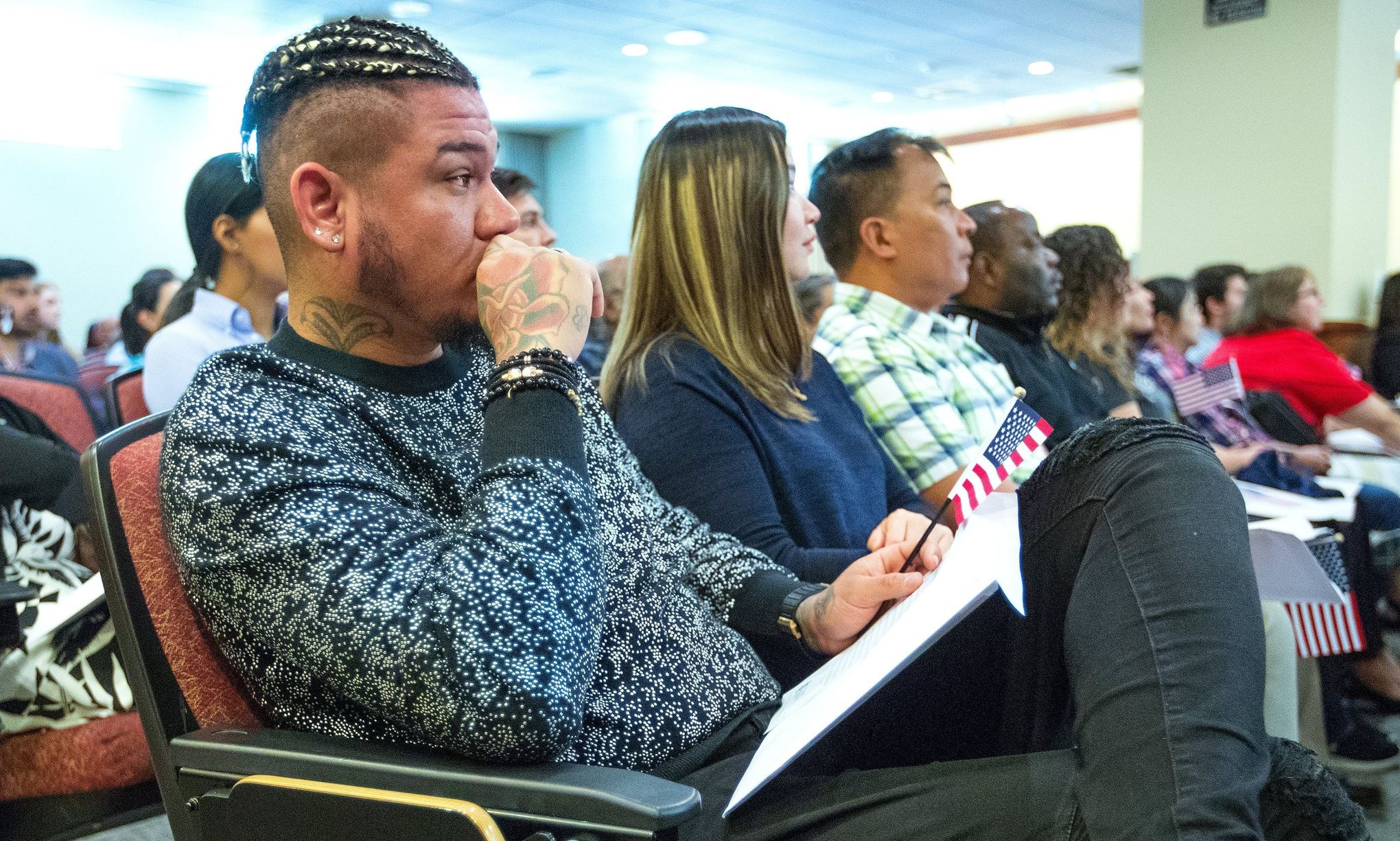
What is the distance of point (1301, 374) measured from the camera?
3.82m

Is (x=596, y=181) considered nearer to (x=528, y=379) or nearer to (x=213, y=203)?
(x=213, y=203)

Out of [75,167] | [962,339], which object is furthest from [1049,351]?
[75,167]

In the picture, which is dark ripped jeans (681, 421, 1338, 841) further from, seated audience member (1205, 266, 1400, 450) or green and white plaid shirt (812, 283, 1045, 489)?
seated audience member (1205, 266, 1400, 450)

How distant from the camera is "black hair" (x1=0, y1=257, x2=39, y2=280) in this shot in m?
5.33

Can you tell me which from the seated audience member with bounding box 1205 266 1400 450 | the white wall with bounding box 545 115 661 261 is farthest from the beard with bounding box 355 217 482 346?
the white wall with bounding box 545 115 661 261

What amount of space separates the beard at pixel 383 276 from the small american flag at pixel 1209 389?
2544 mm

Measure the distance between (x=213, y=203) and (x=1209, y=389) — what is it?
2.54 m

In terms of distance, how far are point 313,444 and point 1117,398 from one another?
2630 millimetres

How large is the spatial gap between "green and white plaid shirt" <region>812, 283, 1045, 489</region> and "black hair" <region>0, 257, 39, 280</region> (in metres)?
4.75

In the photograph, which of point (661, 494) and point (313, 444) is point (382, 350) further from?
point (661, 494)

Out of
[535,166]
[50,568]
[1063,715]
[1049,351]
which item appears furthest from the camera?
[535,166]

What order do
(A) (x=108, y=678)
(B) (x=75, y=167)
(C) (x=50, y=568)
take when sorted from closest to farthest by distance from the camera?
1. (A) (x=108, y=678)
2. (C) (x=50, y=568)
3. (B) (x=75, y=167)

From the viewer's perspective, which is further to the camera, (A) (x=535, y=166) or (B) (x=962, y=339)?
(A) (x=535, y=166)

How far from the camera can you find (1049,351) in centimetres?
291
